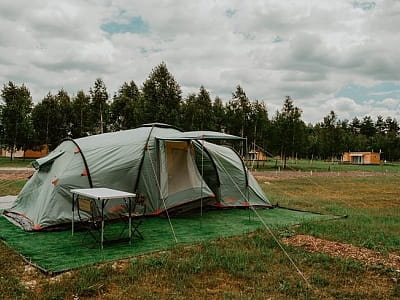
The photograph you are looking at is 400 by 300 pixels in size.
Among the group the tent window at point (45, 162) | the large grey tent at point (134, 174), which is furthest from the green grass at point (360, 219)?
the tent window at point (45, 162)

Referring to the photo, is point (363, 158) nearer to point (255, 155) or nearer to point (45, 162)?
point (255, 155)

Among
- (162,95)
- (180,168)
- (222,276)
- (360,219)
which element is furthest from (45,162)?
(162,95)

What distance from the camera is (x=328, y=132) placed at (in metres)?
39.8

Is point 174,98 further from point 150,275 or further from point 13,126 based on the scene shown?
point 150,275

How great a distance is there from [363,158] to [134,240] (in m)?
57.1

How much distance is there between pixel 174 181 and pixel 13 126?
85.5 feet

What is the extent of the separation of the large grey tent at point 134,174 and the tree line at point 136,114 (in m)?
16.3

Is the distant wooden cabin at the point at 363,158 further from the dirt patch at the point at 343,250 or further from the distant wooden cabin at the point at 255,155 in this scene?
the dirt patch at the point at 343,250

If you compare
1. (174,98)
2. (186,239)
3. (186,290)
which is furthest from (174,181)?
(174,98)

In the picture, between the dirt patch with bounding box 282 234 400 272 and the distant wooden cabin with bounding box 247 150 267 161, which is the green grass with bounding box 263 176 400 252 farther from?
the distant wooden cabin with bounding box 247 150 267 161

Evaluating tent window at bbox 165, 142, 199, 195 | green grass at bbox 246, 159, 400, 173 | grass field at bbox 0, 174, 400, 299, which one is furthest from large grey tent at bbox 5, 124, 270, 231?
green grass at bbox 246, 159, 400, 173

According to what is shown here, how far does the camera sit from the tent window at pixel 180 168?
8930 millimetres

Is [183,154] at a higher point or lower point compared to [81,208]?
higher

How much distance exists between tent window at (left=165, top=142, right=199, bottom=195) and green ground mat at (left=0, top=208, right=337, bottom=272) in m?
0.77
